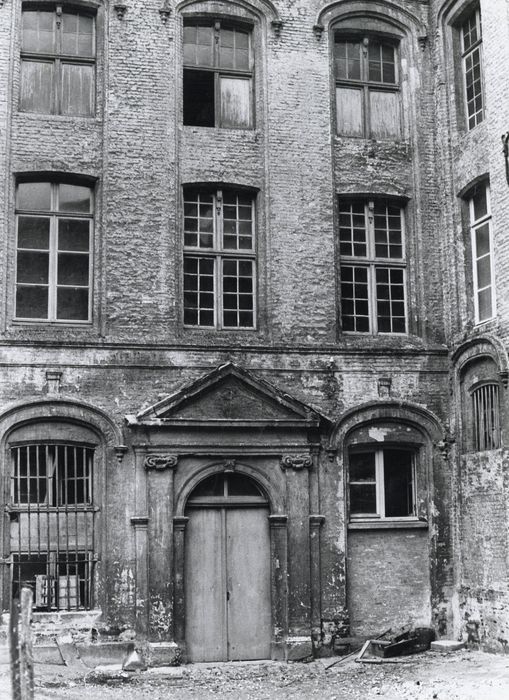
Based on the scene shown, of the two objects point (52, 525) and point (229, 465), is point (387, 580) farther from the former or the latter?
point (52, 525)

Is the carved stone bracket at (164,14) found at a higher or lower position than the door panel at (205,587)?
higher

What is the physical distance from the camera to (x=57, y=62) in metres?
15.6

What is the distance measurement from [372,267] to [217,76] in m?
3.95

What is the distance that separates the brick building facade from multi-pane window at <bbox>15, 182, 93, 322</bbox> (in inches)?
1.3

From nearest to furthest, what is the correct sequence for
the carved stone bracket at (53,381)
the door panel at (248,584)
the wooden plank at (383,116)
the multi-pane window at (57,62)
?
1. the carved stone bracket at (53,381)
2. the door panel at (248,584)
3. the multi-pane window at (57,62)
4. the wooden plank at (383,116)

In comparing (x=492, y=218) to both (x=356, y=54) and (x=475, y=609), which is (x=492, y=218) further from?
(x=475, y=609)

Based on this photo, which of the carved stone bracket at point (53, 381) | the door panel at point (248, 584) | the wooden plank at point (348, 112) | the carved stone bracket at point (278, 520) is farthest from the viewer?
the wooden plank at point (348, 112)

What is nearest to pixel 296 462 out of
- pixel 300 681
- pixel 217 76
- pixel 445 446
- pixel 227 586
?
pixel 227 586

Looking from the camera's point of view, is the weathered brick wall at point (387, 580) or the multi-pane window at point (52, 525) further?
the weathered brick wall at point (387, 580)

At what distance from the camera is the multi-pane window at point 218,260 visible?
15539mm

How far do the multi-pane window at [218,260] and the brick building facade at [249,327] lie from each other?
35 mm

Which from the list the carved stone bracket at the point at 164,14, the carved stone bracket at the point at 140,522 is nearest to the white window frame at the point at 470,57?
the carved stone bracket at the point at 164,14

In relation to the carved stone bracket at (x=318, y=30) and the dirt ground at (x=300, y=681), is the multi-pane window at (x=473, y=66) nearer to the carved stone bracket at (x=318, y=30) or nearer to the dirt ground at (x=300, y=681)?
the carved stone bracket at (x=318, y=30)

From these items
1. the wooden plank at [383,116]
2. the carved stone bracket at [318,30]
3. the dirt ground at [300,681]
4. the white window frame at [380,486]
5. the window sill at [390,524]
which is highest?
the carved stone bracket at [318,30]
